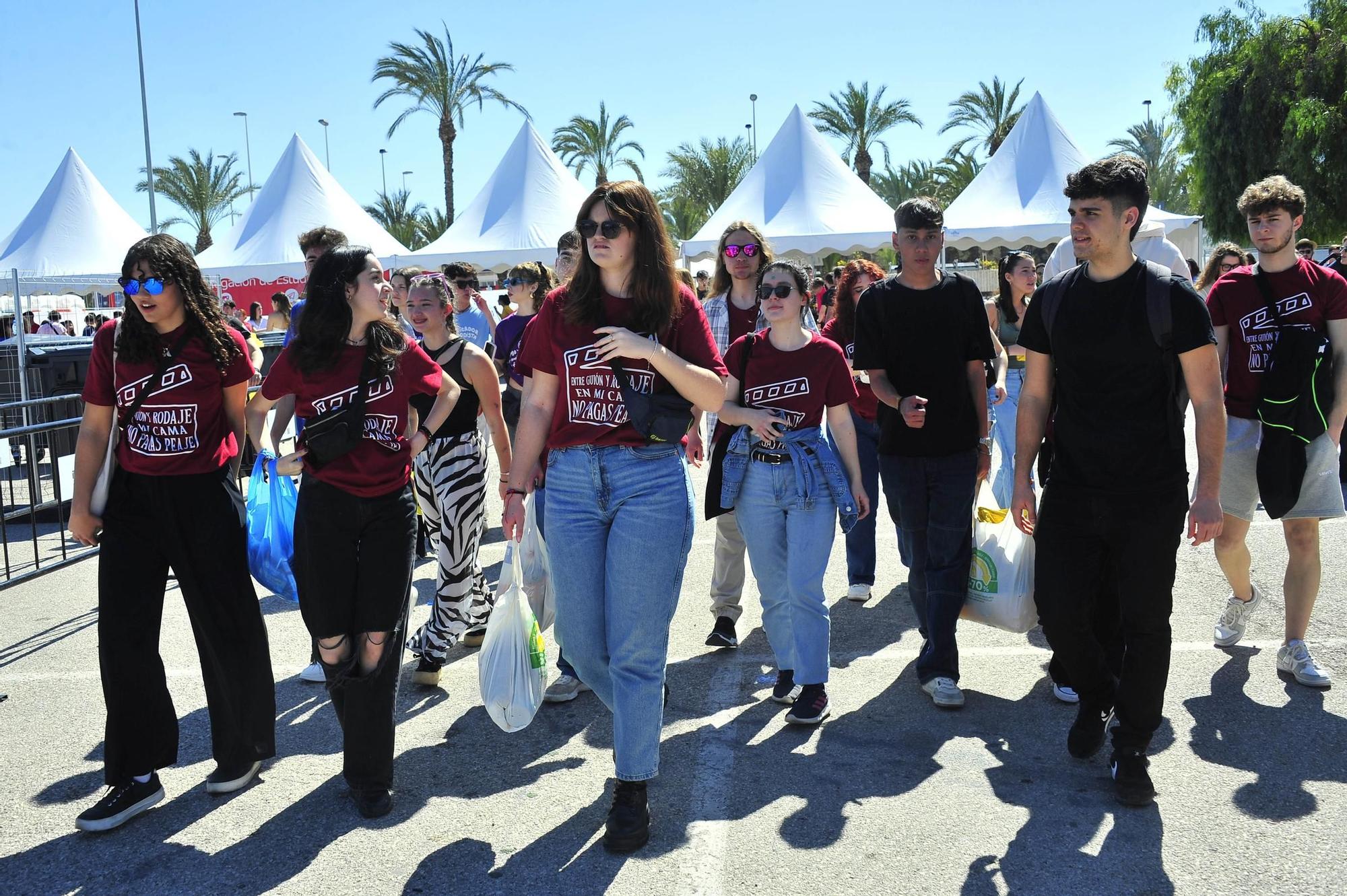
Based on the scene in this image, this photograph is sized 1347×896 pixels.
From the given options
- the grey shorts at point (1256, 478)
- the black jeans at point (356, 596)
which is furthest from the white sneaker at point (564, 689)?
the grey shorts at point (1256, 478)

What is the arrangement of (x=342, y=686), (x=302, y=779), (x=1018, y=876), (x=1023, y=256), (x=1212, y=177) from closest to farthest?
(x=1018, y=876)
(x=342, y=686)
(x=302, y=779)
(x=1023, y=256)
(x=1212, y=177)

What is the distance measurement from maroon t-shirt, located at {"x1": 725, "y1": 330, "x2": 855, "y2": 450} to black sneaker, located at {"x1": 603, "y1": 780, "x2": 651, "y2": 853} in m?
1.61

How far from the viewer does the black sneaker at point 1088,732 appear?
13.0ft

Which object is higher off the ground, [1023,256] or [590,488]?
[1023,256]

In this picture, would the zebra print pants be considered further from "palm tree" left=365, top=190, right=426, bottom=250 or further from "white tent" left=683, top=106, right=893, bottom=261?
"palm tree" left=365, top=190, right=426, bottom=250

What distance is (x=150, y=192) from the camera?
3247 centimetres

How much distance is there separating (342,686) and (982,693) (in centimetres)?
267

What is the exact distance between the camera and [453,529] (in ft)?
17.2

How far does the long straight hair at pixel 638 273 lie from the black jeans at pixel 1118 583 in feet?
5.14

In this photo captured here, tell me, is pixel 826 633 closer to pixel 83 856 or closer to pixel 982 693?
pixel 982 693

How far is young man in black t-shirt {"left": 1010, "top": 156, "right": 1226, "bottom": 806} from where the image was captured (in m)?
3.60

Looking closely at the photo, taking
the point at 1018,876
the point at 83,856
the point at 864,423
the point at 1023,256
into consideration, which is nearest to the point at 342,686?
the point at 83,856

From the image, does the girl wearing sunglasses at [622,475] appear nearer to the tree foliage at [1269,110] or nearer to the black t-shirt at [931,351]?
the black t-shirt at [931,351]

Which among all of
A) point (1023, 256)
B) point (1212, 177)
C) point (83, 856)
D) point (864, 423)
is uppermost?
point (1212, 177)
